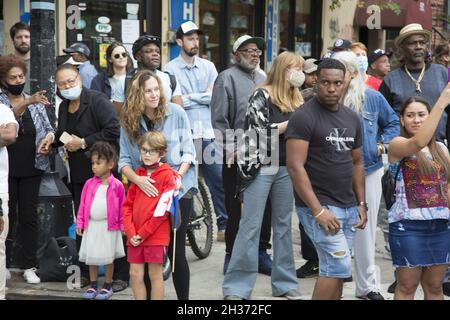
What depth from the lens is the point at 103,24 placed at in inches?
480

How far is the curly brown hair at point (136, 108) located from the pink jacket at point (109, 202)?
710 millimetres

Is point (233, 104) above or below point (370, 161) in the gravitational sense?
above

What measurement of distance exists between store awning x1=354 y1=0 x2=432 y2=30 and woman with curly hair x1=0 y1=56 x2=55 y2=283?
10.4 metres

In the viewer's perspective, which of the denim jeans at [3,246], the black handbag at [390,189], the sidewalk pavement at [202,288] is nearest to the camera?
the black handbag at [390,189]

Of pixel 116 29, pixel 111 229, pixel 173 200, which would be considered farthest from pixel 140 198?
pixel 116 29

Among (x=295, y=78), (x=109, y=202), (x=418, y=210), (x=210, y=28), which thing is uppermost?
(x=210, y=28)

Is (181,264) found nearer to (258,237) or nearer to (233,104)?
(258,237)

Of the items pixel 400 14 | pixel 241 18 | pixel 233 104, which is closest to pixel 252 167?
A: pixel 233 104

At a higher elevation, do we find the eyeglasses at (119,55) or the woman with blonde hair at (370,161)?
the eyeglasses at (119,55)

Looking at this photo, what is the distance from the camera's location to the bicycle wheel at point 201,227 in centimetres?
818

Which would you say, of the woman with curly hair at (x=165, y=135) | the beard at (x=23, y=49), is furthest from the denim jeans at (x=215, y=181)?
the beard at (x=23, y=49)

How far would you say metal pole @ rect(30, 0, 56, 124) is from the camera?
7.43 m

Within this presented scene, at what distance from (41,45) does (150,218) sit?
2331 millimetres

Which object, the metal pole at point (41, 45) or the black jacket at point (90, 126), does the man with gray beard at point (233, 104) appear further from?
the metal pole at point (41, 45)
